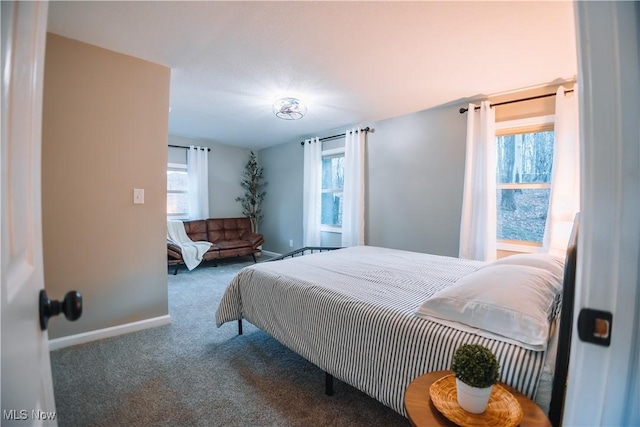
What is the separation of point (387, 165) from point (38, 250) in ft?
12.3

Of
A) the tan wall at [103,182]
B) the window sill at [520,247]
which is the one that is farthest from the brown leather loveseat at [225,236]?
the window sill at [520,247]

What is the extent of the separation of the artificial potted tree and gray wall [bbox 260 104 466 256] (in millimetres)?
2785

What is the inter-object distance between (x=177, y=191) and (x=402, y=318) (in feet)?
16.6

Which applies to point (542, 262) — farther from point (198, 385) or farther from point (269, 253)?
point (269, 253)

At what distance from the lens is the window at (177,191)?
205 inches

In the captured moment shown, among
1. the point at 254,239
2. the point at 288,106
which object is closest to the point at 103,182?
the point at 288,106

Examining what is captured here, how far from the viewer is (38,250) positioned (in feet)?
1.85

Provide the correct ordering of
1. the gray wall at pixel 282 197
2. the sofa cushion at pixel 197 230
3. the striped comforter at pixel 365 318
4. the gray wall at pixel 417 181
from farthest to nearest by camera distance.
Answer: the gray wall at pixel 282 197 < the sofa cushion at pixel 197 230 < the gray wall at pixel 417 181 < the striped comforter at pixel 365 318

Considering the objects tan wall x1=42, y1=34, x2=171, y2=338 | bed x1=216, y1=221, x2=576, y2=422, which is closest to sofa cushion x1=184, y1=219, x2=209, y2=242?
tan wall x1=42, y1=34, x2=171, y2=338

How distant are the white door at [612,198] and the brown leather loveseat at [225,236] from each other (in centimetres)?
465

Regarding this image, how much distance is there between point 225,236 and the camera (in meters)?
5.44

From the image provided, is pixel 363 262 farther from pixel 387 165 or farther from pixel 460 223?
pixel 387 165

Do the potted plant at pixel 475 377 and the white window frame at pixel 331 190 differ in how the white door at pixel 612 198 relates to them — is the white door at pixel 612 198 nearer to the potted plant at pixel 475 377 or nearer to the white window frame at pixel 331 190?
the potted plant at pixel 475 377

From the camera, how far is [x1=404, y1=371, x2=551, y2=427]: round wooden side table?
0.87 metres
